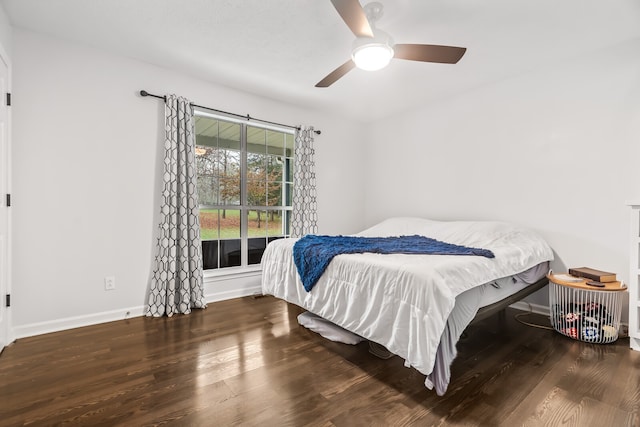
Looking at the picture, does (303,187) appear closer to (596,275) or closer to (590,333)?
(596,275)

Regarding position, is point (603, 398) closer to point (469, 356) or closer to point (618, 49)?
point (469, 356)

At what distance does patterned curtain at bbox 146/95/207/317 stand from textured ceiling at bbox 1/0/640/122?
0.65m

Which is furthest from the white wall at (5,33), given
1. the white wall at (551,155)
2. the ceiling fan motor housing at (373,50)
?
the white wall at (551,155)

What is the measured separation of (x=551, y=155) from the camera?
9.60ft

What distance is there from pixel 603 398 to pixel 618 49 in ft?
9.27

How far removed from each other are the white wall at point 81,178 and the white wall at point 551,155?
317 centimetres

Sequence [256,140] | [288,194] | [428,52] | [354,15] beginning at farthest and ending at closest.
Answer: [288,194]
[256,140]
[428,52]
[354,15]

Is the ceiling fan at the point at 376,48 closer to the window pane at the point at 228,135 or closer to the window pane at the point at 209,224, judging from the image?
the window pane at the point at 228,135

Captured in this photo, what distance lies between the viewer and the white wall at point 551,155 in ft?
8.38

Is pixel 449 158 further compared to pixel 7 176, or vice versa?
pixel 449 158

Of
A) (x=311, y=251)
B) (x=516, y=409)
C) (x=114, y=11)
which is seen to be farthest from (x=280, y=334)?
(x=114, y=11)

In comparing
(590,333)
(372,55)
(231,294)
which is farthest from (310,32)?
(590,333)

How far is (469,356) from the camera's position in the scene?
2082 millimetres

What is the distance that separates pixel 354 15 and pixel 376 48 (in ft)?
0.98
